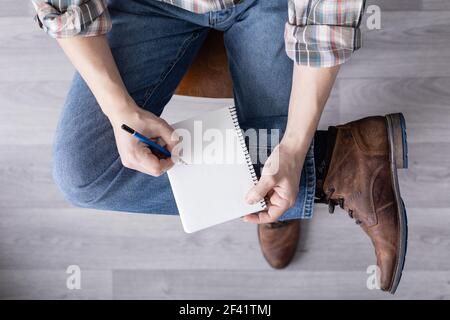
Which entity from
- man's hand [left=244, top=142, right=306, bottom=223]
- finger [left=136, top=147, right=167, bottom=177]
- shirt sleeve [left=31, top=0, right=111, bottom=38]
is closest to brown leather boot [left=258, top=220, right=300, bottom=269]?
man's hand [left=244, top=142, right=306, bottom=223]

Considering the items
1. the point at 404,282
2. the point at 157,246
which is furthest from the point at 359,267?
the point at 157,246

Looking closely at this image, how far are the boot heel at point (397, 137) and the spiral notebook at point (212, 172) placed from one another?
0.29 meters

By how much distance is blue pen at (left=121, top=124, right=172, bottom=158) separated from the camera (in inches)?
27.9

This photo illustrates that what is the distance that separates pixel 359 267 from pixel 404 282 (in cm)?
12

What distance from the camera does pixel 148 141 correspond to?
28.7 inches

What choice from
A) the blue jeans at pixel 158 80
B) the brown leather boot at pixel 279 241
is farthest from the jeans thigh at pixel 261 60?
the brown leather boot at pixel 279 241

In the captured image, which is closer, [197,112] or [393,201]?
[393,201]

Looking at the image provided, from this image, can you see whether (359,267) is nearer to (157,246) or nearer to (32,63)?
(157,246)

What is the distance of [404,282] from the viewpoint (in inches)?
45.0

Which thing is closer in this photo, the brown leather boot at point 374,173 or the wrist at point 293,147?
the wrist at point 293,147

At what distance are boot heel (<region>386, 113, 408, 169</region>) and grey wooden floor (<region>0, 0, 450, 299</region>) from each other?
27 centimetres

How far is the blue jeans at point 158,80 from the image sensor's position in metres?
0.79

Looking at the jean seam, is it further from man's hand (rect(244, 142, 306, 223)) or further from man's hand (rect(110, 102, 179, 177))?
man's hand (rect(244, 142, 306, 223))

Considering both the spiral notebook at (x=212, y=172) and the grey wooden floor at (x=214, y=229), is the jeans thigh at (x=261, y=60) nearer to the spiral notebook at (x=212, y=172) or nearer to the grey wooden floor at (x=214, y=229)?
the spiral notebook at (x=212, y=172)
